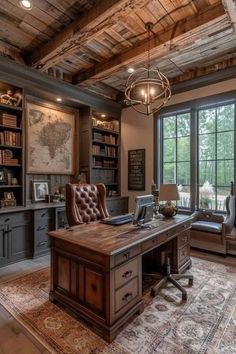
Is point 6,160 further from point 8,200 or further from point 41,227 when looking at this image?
point 41,227

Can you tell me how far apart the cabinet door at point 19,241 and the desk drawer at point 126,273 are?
2.11 meters

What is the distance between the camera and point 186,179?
4.50 metres

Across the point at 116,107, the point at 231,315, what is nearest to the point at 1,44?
the point at 116,107

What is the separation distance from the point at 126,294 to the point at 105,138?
12.4 feet

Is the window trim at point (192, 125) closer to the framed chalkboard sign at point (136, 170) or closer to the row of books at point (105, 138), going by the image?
the framed chalkboard sign at point (136, 170)

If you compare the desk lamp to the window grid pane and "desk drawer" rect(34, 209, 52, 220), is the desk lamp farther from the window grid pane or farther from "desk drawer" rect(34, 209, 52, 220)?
"desk drawer" rect(34, 209, 52, 220)

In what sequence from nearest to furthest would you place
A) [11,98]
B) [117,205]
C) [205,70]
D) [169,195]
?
1. [169,195]
2. [11,98]
3. [205,70]
4. [117,205]

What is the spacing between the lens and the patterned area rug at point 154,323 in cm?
170

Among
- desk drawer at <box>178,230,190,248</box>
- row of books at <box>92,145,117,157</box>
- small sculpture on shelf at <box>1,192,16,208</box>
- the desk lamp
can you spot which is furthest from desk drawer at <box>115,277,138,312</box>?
row of books at <box>92,145,117,157</box>

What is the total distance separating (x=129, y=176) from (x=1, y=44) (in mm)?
3431

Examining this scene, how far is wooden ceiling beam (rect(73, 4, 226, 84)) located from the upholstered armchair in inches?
99.5

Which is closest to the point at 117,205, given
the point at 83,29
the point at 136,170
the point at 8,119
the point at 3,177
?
the point at 136,170

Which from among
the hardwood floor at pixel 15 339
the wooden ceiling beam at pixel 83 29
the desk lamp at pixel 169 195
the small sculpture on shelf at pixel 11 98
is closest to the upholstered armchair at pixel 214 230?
the desk lamp at pixel 169 195

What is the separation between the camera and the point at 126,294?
6.38ft
